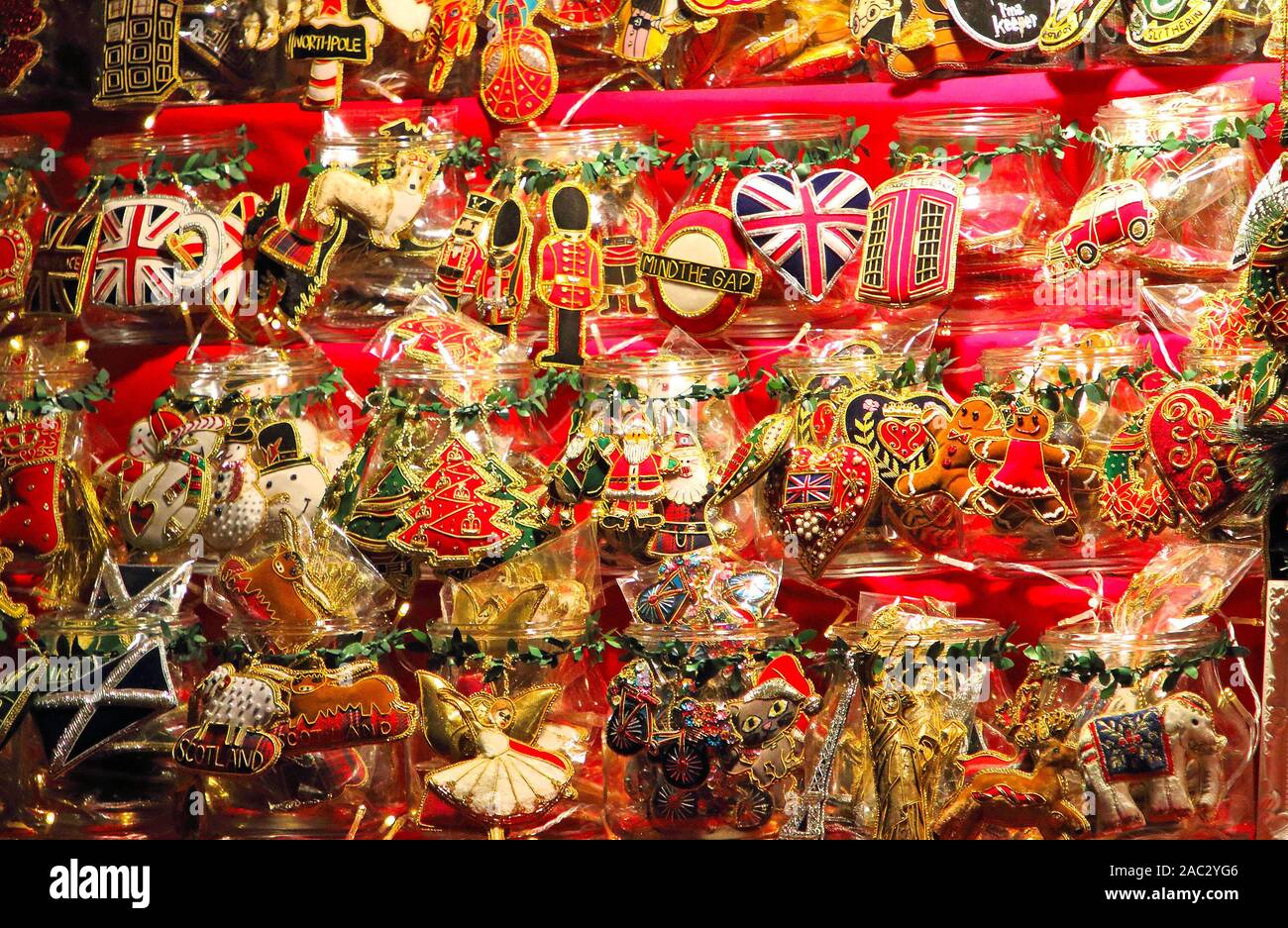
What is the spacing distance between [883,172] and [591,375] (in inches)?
21.6

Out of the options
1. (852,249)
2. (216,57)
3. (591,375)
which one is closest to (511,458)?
(591,375)

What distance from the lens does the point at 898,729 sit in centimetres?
244

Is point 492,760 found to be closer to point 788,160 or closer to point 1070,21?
point 788,160

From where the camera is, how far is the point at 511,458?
2670 millimetres

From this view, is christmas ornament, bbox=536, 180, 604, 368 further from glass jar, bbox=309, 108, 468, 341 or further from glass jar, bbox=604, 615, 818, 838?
glass jar, bbox=604, 615, 818, 838

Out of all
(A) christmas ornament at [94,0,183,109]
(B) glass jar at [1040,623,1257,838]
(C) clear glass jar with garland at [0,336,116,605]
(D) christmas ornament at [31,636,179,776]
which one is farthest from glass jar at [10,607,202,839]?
(B) glass jar at [1040,623,1257,838]

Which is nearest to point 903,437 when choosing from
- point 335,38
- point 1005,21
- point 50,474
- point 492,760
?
point 1005,21

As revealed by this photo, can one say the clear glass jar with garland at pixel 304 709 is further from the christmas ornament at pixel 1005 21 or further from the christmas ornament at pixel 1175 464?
the christmas ornament at pixel 1005 21

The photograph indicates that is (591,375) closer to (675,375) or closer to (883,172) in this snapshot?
(675,375)

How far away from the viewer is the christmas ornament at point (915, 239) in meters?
2.54

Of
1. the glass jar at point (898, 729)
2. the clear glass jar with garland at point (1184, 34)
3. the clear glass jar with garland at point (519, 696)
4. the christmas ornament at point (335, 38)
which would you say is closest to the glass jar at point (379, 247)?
the christmas ornament at point (335, 38)

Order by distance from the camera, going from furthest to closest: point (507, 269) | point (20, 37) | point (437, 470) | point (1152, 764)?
1. point (20, 37)
2. point (507, 269)
3. point (437, 470)
4. point (1152, 764)

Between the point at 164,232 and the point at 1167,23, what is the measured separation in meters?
1.49
